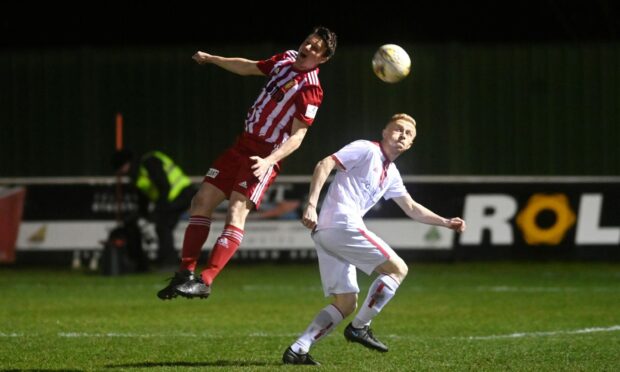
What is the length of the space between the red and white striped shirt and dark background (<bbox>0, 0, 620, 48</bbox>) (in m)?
17.3

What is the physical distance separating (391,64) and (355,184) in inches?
38.8

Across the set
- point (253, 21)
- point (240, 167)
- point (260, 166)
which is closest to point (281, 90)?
point (240, 167)

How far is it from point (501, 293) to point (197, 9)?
1457 cm

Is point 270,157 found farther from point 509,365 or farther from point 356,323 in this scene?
point 509,365

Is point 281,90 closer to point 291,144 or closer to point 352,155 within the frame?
point 291,144

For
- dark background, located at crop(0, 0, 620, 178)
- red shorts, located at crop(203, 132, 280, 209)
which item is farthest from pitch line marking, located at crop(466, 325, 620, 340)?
dark background, located at crop(0, 0, 620, 178)

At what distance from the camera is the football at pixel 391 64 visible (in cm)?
884

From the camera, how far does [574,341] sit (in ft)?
32.2

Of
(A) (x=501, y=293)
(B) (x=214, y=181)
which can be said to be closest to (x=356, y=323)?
(B) (x=214, y=181)

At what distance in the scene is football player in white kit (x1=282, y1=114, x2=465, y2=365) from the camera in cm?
823

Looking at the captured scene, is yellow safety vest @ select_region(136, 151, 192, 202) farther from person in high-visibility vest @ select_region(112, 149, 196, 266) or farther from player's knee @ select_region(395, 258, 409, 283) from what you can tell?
player's knee @ select_region(395, 258, 409, 283)

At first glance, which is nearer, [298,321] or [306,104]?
[306,104]

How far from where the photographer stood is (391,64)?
884 cm

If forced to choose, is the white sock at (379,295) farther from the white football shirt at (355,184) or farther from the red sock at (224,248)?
the red sock at (224,248)
